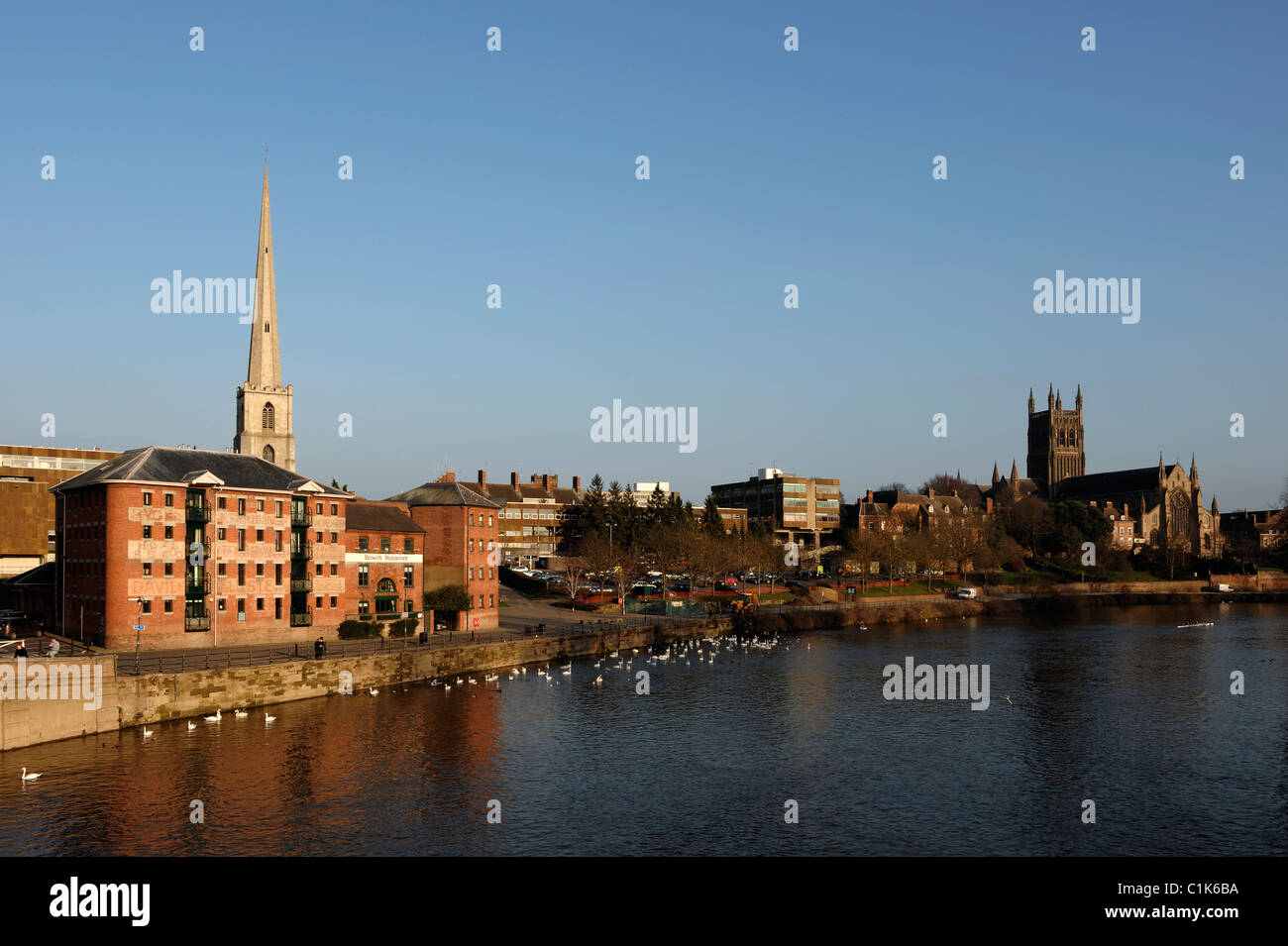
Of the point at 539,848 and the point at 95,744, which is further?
the point at 95,744

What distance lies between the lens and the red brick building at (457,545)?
8450 cm

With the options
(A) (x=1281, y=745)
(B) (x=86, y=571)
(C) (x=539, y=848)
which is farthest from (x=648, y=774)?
(B) (x=86, y=571)

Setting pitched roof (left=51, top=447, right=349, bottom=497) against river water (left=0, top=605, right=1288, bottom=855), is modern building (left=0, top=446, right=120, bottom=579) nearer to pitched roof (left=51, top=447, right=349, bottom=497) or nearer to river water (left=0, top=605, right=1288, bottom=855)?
pitched roof (left=51, top=447, right=349, bottom=497)

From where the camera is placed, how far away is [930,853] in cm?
3459

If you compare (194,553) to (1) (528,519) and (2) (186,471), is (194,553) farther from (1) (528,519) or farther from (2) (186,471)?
(1) (528,519)

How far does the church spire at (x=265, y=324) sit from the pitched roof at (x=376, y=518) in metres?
34.3

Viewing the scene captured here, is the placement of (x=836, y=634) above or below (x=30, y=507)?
below

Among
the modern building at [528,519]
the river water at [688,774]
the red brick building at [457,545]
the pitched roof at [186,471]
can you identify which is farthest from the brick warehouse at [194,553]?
the modern building at [528,519]

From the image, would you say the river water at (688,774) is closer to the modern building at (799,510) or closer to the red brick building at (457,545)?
the red brick building at (457,545)

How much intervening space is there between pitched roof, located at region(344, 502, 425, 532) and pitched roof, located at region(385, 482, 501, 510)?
2007 millimetres

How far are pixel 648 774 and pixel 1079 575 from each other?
139m

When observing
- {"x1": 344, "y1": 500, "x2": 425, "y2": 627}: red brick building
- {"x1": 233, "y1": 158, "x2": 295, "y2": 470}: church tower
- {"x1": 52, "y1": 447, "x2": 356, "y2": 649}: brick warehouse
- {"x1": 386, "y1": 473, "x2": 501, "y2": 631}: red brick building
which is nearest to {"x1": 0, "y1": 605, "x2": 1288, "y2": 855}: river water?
{"x1": 52, "y1": 447, "x2": 356, "y2": 649}: brick warehouse

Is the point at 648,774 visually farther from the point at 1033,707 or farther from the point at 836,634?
the point at 836,634

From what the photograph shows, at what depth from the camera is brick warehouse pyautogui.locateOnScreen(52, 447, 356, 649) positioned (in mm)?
64062
